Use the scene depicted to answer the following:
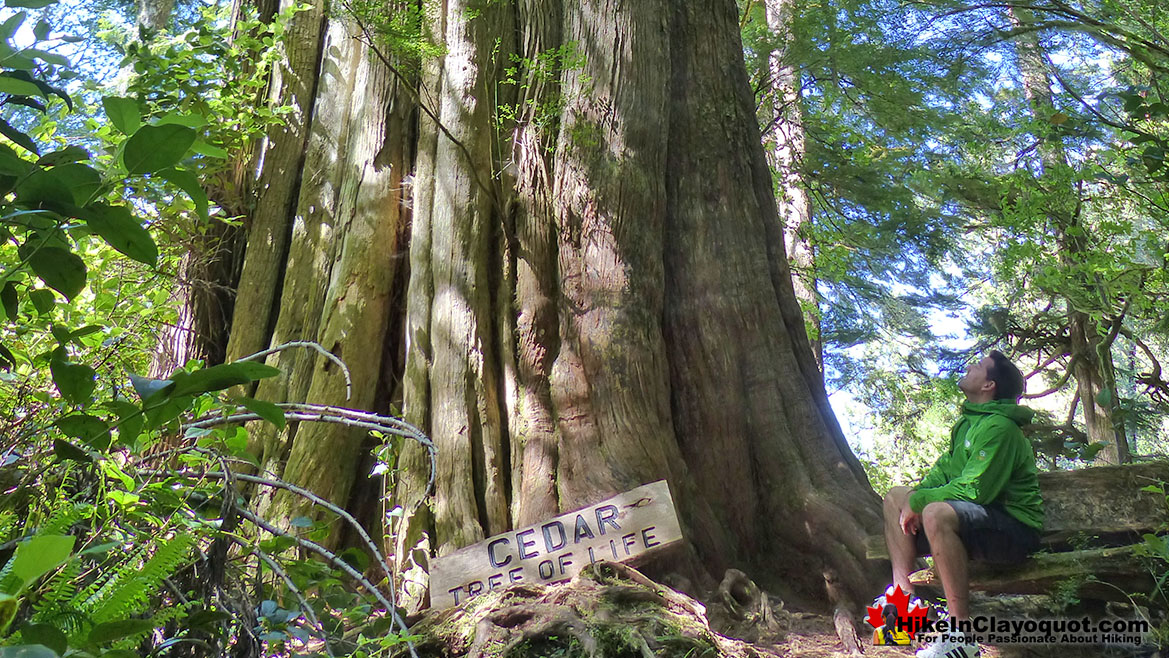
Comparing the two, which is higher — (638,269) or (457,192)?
(457,192)

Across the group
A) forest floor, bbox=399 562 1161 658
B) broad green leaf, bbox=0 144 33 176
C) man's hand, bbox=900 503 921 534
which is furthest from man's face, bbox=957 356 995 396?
broad green leaf, bbox=0 144 33 176

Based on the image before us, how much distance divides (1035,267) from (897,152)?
1.92m

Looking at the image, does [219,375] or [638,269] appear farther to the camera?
[638,269]

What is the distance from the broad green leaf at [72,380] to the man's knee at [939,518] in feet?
9.50

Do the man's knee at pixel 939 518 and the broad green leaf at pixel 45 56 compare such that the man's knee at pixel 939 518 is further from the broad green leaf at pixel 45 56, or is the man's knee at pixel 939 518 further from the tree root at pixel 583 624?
the broad green leaf at pixel 45 56

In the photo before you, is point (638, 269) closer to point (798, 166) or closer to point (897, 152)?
point (798, 166)

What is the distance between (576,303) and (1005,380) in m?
1.88

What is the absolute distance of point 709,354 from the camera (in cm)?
382

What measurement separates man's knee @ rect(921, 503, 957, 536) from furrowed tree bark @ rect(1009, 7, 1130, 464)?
10.9 feet

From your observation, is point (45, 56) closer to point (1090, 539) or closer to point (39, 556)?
point (39, 556)

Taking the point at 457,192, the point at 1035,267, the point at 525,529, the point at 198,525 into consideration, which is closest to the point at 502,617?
the point at 525,529

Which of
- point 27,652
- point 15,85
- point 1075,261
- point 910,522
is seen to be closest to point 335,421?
point 15,85

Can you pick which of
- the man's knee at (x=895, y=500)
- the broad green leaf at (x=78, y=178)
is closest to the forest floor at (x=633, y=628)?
the man's knee at (x=895, y=500)

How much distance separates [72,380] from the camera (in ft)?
3.73
